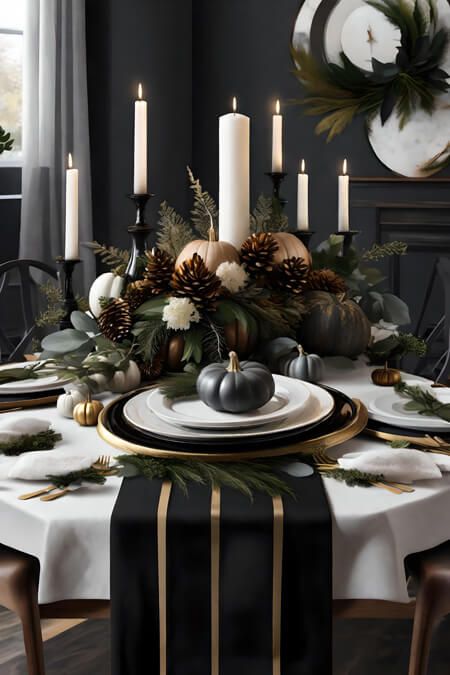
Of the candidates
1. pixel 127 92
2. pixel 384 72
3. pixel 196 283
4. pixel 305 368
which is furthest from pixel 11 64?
pixel 305 368

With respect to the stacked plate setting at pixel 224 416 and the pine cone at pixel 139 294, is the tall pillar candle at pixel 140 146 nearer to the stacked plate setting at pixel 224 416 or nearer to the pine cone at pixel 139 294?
the pine cone at pixel 139 294

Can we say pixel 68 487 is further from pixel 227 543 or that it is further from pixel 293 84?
pixel 293 84

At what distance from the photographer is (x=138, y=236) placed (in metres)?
1.57

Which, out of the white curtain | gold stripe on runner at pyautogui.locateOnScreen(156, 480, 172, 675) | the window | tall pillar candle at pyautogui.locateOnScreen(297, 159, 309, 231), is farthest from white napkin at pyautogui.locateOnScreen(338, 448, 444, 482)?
the window

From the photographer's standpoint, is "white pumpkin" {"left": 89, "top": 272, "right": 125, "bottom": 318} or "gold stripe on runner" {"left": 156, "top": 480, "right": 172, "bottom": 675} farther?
"white pumpkin" {"left": 89, "top": 272, "right": 125, "bottom": 318}

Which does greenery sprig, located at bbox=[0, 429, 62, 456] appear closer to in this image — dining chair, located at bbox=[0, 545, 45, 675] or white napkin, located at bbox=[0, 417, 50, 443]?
white napkin, located at bbox=[0, 417, 50, 443]

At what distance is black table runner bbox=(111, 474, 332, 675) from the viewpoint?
0.87m

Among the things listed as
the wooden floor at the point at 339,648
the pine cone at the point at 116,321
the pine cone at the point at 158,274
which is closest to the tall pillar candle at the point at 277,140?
the pine cone at the point at 158,274

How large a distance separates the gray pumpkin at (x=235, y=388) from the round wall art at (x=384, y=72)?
9.30 ft

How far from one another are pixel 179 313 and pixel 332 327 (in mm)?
350

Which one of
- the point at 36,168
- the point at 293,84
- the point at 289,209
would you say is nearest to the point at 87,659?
the point at 36,168

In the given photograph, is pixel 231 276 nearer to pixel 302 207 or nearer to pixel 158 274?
pixel 158 274

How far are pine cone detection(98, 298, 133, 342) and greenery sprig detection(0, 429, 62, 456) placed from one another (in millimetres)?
340

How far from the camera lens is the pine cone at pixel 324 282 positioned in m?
1.62
